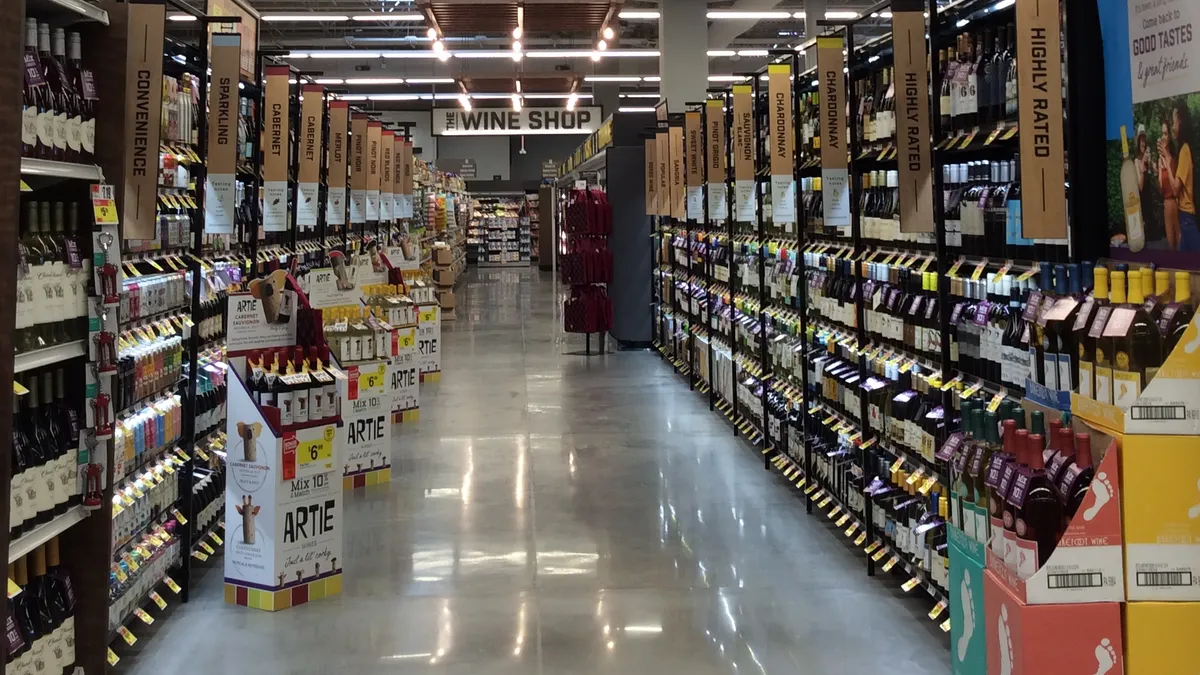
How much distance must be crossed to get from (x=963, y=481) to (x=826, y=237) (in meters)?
3.56

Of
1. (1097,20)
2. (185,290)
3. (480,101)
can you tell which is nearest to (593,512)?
(185,290)

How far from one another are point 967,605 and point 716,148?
20.7 ft

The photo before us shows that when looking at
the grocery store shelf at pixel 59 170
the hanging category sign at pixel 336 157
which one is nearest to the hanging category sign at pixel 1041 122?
the grocery store shelf at pixel 59 170

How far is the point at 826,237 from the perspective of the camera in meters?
6.39

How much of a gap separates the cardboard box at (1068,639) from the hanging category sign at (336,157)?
8381 mm

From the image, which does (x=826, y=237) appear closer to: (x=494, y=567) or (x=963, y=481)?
(x=494, y=567)

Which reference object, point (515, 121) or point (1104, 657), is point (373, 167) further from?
point (515, 121)

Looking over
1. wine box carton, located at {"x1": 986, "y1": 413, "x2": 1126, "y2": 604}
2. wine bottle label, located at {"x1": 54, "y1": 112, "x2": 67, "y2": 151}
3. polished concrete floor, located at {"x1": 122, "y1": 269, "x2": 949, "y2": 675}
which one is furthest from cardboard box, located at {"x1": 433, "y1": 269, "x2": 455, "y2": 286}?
wine box carton, located at {"x1": 986, "y1": 413, "x2": 1126, "y2": 604}

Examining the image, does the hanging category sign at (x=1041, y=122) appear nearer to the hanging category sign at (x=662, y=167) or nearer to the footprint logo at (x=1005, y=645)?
the footprint logo at (x=1005, y=645)

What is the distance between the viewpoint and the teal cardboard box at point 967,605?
283 cm

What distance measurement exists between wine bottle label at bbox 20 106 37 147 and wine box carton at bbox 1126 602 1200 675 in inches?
131

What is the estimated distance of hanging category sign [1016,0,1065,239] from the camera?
3.31 metres

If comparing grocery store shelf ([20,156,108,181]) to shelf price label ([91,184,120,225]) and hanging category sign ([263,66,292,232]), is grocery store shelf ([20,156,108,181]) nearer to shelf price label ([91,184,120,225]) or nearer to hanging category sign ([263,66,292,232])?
shelf price label ([91,184,120,225])

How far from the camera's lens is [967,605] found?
2.93 metres
